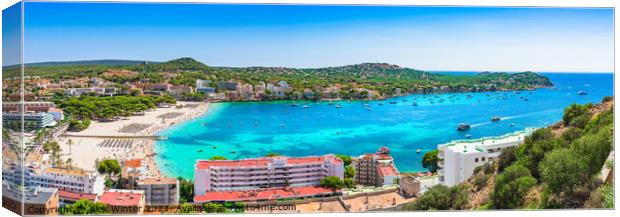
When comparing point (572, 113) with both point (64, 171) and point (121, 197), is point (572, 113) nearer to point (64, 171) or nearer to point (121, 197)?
A: point (121, 197)

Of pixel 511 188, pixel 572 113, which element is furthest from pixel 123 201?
pixel 572 113

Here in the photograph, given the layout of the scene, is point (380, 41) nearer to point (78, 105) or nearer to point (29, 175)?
point (78, 105)

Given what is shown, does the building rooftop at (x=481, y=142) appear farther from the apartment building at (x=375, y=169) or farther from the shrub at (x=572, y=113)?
the apartment building at (x=375, y=169)

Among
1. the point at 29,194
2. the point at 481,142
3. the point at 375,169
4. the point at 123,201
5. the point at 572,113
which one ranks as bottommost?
the point at 123,201

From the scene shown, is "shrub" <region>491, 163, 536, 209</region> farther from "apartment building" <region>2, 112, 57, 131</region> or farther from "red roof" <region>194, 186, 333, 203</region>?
"apartment building" <region>2, 112, 57, 131</region>

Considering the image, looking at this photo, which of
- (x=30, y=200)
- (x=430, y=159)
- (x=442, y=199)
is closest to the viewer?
(x=30, y=200)

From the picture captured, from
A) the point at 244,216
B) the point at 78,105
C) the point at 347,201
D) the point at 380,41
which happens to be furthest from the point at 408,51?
the point at 78,105
